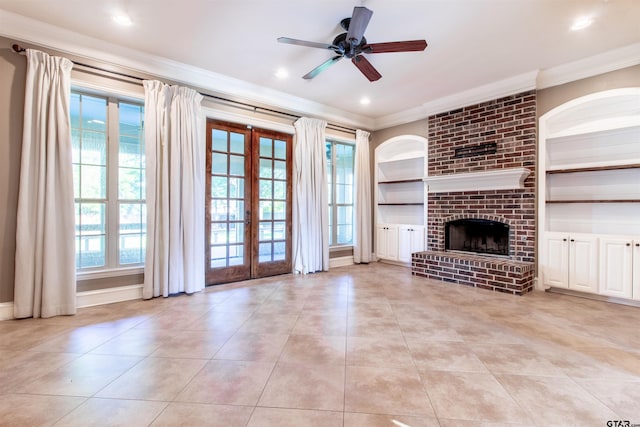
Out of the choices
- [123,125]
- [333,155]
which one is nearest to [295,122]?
[333,155]

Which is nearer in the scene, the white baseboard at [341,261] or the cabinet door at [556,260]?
the cabinet door at [556,260]

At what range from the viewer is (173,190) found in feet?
11.8

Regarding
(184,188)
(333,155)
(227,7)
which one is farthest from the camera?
(333,155)

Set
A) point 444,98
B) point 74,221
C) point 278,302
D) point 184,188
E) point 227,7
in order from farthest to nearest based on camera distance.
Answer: point 444,98 → point 184,188 → point 278,302 → point 74,221 → point 227,7

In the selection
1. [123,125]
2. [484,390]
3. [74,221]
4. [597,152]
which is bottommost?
[484,390]

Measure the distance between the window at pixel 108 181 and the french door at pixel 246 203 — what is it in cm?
86

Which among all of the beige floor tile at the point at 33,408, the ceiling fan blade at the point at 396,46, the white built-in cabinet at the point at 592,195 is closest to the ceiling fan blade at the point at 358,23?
the ceiling fan blade at the point at 396,46

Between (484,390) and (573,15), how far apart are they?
338 cm

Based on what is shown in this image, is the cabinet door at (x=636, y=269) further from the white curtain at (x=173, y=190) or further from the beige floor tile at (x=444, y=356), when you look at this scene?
the white curtain at (x=173, y=190)

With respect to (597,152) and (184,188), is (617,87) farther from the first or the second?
(184,188)

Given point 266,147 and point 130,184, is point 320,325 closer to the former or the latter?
point 130,184

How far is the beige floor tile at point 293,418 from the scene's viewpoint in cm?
146

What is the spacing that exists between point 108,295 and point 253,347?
2226mm

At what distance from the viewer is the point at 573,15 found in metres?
2.71
